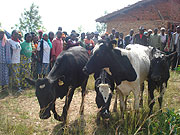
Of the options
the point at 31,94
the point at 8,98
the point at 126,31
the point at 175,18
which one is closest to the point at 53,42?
the point at 31,94

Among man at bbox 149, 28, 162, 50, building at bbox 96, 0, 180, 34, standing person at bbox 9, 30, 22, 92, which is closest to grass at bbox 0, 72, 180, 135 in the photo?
standing person at bbox 9, 30, 22, 92

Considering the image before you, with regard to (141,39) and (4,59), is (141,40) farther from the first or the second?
(4,59)

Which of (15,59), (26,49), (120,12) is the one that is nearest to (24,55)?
(26,49)

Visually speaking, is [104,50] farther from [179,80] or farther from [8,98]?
[179,80]

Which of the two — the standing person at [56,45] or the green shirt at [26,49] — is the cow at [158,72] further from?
the green shirt at [26,49]

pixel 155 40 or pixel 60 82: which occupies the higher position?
pixel 155 40

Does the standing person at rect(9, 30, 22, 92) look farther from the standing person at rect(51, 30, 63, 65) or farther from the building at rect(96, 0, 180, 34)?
the building at rect(96, 0, 180, 34)

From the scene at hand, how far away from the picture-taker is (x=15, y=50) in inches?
240

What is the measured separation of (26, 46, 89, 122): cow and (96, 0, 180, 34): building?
8.80 m

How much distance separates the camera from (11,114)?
4609mm

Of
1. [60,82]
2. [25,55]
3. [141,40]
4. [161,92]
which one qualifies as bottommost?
[161,92]

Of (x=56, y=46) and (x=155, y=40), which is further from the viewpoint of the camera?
(x=155, y=40)

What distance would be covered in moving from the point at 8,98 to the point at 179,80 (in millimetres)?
6851

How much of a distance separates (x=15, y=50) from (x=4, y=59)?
483 millimetres
